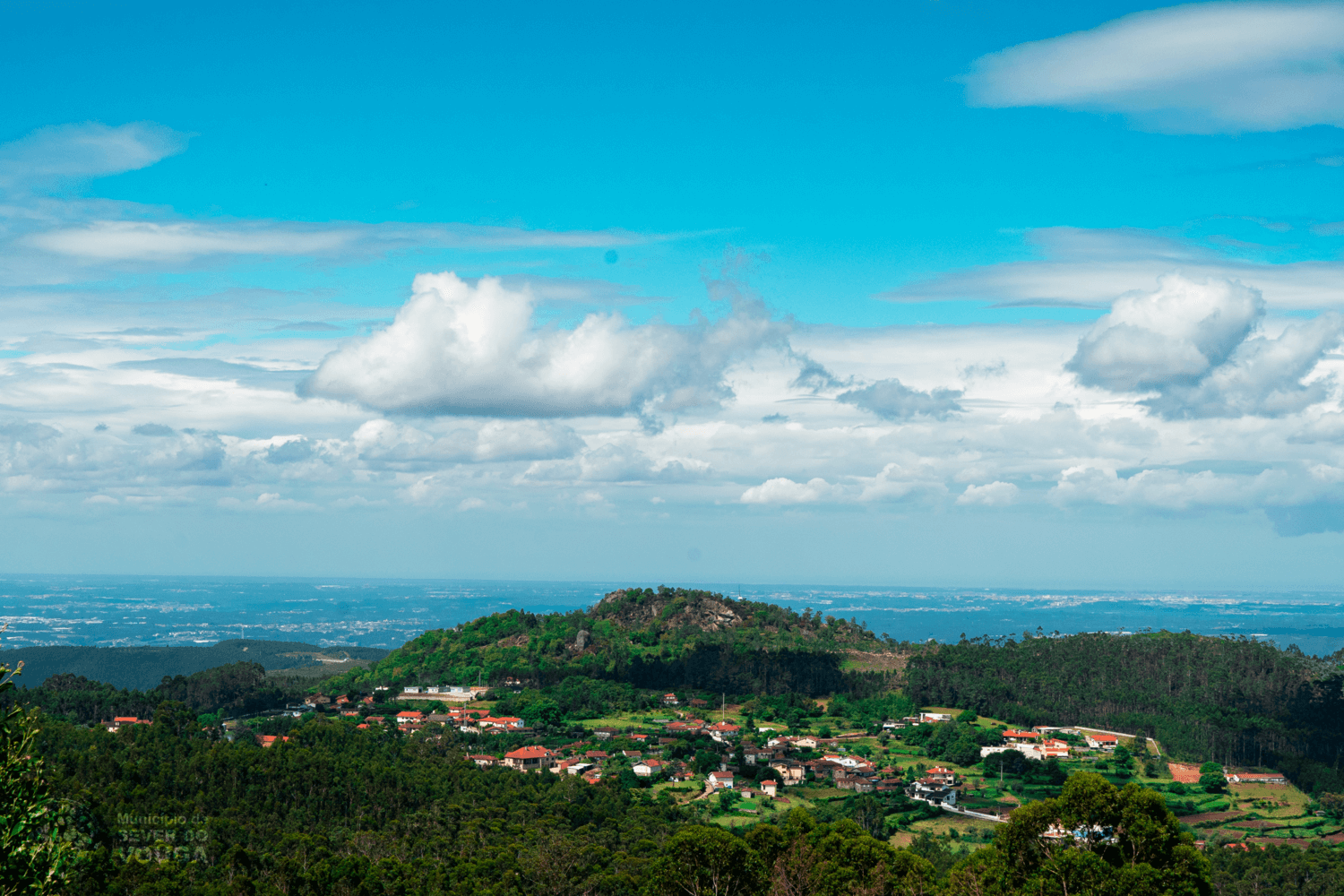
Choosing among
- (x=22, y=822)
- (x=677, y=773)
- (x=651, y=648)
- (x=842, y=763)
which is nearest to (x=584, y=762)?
(x=677, y=773)

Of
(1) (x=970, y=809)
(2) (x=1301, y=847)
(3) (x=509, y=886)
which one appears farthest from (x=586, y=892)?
(2) (x=1301, y=847)

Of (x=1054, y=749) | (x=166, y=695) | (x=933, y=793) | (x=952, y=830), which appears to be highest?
(x=166, y=695)

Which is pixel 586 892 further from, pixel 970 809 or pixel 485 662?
pixel 485 662

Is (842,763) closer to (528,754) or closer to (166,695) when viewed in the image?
(528,754)

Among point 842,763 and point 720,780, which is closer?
point 720,780

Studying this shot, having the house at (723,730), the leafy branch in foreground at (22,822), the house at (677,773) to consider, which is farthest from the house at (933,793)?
the leafy branch in foreground at (22,822)

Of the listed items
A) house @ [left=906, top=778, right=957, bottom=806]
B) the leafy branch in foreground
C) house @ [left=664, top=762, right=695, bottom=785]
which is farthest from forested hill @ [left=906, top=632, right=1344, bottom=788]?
the leafy branch in foreground
